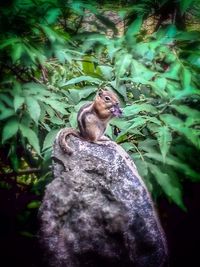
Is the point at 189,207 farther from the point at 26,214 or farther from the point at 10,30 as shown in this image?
the point at 10,30

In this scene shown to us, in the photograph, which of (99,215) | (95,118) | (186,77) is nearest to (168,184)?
(99,215)

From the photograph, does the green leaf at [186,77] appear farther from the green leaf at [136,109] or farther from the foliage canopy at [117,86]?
the green leaf at [136,109]

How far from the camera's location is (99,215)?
297 cm

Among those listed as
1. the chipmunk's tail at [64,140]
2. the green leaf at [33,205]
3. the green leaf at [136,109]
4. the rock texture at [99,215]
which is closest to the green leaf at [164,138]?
the green leaf at [136,109]

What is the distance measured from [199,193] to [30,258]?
5.57 feet

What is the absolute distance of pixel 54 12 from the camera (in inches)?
136

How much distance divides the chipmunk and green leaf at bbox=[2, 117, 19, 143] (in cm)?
34

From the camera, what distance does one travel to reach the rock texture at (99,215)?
2932 millimetres

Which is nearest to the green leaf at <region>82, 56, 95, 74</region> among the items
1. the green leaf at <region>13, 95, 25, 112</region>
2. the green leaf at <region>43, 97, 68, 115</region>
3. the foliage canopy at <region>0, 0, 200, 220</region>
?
the foliage canopy at <region>0, 0, 200, 220</region>

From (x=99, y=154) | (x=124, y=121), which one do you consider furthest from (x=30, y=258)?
(x=124, y=121)

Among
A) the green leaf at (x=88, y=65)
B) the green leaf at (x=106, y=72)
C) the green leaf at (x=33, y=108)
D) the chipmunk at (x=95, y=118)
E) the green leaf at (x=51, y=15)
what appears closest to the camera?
the green leaf at (x=33, y=108)

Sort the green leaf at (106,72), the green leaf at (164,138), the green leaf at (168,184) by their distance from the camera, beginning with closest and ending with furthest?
the green leaf at (164,138) → the green leaf at (168,184) → the green leaf at (106,72)

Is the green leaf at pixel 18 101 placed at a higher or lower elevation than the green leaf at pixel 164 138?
higher

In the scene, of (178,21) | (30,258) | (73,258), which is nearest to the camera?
(73,258)
